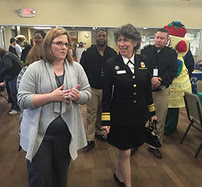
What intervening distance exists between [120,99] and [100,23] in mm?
4747

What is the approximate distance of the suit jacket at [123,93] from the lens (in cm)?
169

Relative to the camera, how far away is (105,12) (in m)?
5.90

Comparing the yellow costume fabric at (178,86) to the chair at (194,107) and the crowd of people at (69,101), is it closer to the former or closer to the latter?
the chair at (194,107)

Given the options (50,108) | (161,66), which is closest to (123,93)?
(50,108)

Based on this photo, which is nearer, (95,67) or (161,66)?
(161,66)

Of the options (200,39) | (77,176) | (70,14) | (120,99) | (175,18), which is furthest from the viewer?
(200,39)

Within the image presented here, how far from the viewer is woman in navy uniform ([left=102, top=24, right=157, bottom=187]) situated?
168 centimetres

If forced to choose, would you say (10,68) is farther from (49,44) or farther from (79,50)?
(49,44)

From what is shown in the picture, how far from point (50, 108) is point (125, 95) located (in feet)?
2.21

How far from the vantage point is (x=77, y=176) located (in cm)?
225

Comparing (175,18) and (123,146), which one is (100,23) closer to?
(175,18)

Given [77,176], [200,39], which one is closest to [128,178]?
[77,176]

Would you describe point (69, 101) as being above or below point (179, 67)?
below

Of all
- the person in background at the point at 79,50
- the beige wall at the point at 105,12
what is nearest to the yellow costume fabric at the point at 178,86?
the beige wall at the point at 105,12
